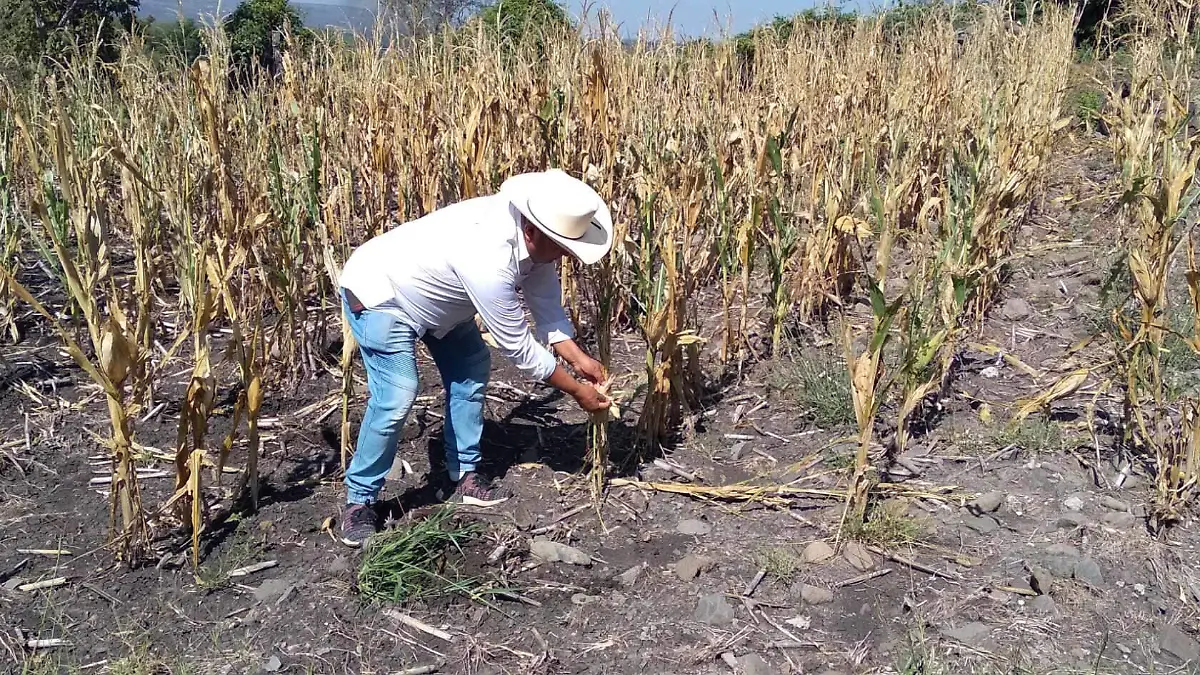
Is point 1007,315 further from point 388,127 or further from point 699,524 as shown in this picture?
point 388,127

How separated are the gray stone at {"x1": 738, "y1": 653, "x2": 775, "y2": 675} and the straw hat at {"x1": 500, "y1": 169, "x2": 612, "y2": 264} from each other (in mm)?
1045

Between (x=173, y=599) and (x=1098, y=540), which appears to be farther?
(x=1098, y=540)

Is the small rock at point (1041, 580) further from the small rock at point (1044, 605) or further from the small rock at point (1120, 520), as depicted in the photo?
the small rock at point (1120, 520)

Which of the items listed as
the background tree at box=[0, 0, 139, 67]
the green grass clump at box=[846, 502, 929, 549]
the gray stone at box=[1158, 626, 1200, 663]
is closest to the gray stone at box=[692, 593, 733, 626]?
the green grass clump at box=[846, 502, 929, 549]

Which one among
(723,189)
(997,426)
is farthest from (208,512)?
(997,426)

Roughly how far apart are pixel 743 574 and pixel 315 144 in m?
2.54

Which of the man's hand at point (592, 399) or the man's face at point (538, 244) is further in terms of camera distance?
the man's hand at point (592, 399)

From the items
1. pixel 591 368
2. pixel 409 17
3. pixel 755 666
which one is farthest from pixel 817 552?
pixel 409 17

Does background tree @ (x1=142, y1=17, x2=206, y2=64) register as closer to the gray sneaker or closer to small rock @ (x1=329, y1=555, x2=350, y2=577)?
the gray sneaker

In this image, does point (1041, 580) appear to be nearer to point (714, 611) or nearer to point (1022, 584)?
point (1022, 584)

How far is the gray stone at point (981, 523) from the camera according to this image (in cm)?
275

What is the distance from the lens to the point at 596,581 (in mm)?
2602

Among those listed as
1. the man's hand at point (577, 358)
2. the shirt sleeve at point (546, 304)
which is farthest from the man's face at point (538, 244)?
the man's hand at point (577, 358)

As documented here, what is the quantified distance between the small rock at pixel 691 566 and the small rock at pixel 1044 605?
848mm
